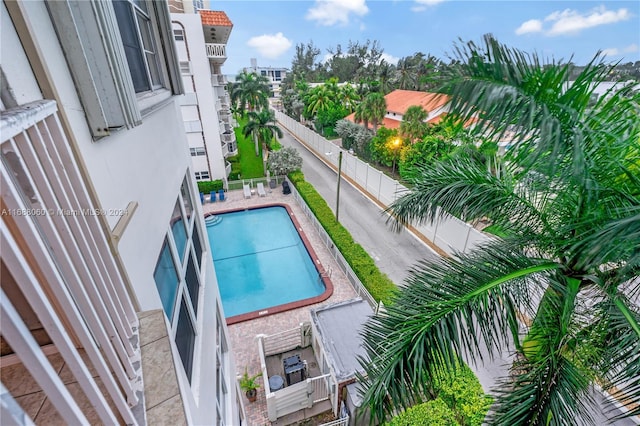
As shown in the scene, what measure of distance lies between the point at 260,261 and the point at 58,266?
13470 millimetres

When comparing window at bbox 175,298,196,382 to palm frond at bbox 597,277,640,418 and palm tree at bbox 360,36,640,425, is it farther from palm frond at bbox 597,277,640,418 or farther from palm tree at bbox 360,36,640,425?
palm frond at bbox 597,277,640,418

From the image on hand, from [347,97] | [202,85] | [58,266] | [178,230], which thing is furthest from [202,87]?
→ [347,97]

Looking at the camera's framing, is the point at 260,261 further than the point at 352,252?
Yes

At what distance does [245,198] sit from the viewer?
Result: 19.3 metres

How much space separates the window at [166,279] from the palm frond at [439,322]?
212 centimetres

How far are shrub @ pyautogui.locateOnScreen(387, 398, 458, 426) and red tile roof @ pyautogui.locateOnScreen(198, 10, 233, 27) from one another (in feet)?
67.0

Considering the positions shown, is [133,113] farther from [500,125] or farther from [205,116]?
[205,116]

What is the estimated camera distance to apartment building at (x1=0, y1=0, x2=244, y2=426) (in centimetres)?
83

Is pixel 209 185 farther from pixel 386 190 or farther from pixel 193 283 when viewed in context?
pixel 193 283

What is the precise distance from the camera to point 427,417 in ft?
19.7

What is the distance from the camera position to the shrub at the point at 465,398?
617cm

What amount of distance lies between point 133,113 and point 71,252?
1032 mm

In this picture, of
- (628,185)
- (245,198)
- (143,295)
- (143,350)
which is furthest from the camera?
(245,198)

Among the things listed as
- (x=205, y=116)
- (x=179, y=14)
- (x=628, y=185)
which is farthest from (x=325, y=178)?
(x=628, y=185)
